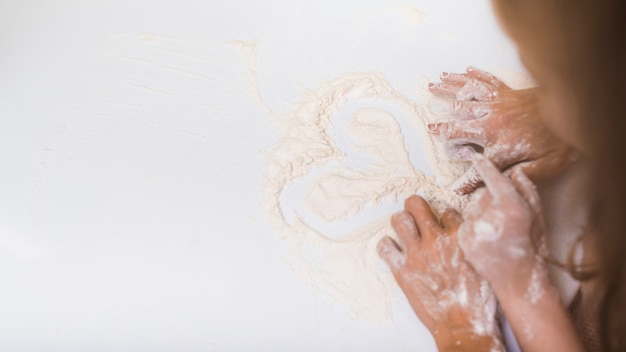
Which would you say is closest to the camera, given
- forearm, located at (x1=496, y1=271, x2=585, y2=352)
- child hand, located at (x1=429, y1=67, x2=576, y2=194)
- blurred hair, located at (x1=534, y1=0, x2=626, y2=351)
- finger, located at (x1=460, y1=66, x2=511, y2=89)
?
blurred hair, located at (x1=534, y1=0, x2=626, y2=351)

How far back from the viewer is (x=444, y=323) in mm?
685

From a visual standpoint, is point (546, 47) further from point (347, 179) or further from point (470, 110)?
point (347, 179)

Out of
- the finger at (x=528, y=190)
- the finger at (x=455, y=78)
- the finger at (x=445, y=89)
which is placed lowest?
the finger at (x=528, y=190)

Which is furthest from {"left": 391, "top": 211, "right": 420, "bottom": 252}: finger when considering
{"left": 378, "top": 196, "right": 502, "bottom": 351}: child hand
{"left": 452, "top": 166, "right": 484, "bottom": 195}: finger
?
{"left": 452, "top": 166, "right": 484, "bottom": 195}: finger

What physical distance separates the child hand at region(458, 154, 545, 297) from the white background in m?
0.14

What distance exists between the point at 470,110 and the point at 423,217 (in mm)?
186

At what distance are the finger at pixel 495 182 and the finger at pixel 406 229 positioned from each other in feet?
0.39

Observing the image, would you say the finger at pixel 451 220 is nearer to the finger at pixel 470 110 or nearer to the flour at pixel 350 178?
the flour at pixel 350 178

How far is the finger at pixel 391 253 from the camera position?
72 cm

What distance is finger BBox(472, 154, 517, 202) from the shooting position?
0.65m

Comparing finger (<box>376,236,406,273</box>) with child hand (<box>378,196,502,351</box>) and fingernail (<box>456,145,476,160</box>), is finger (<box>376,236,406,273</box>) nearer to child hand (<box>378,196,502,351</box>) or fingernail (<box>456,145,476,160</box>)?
child hand (<box>378,196,502,351</box>)

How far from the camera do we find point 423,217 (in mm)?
732

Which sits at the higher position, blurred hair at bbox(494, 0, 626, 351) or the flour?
blurred hair at bbox(494, 0, 626, 351)

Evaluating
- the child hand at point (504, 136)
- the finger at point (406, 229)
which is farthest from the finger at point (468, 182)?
the finger at point (406, 229)
